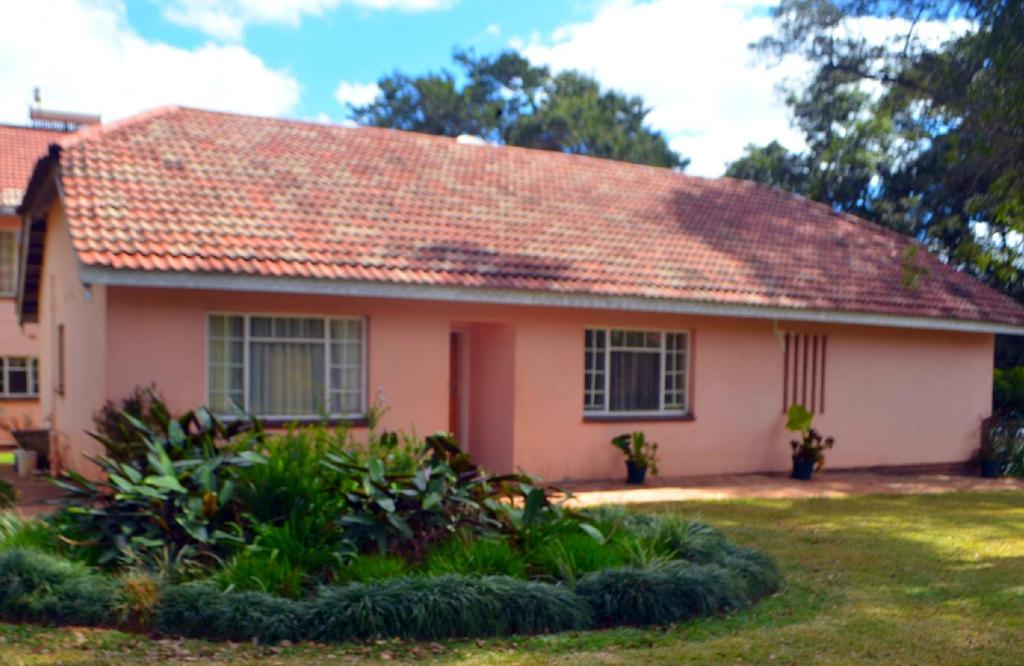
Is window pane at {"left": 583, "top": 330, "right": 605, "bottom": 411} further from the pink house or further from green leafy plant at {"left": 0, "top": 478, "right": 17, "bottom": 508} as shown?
green leafy plant at {"left": 0, "top": 478, "right": 17, "bottom": 508}

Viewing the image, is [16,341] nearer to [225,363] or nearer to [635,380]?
[225,363]

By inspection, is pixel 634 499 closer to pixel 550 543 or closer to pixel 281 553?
pixel 550 543

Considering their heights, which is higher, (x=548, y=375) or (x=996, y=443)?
(x=548, y=375)

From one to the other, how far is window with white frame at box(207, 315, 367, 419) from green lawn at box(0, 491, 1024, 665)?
5.32m

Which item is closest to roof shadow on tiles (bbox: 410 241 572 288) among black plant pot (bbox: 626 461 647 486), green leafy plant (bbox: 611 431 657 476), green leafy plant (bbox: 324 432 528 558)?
green leafy plant (bbox: 611 431 657 476)

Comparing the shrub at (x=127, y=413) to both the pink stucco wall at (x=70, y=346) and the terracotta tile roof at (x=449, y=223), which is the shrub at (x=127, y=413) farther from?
the terracotta tile roof at (x=449, y=223)

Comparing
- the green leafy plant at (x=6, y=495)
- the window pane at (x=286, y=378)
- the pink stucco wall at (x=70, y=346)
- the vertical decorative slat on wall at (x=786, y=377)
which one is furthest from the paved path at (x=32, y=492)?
the vertical decorative slat on wall at (x=786, y=377)

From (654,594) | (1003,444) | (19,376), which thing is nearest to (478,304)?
(654,594)

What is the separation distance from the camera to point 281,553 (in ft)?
24.2

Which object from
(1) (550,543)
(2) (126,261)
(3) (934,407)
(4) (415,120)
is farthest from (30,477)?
(4) (415,120)

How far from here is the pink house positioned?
12.4 meters

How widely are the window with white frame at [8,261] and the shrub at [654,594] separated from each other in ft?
66.9

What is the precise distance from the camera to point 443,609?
6727 mm

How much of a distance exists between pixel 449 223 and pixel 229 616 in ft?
29.3
